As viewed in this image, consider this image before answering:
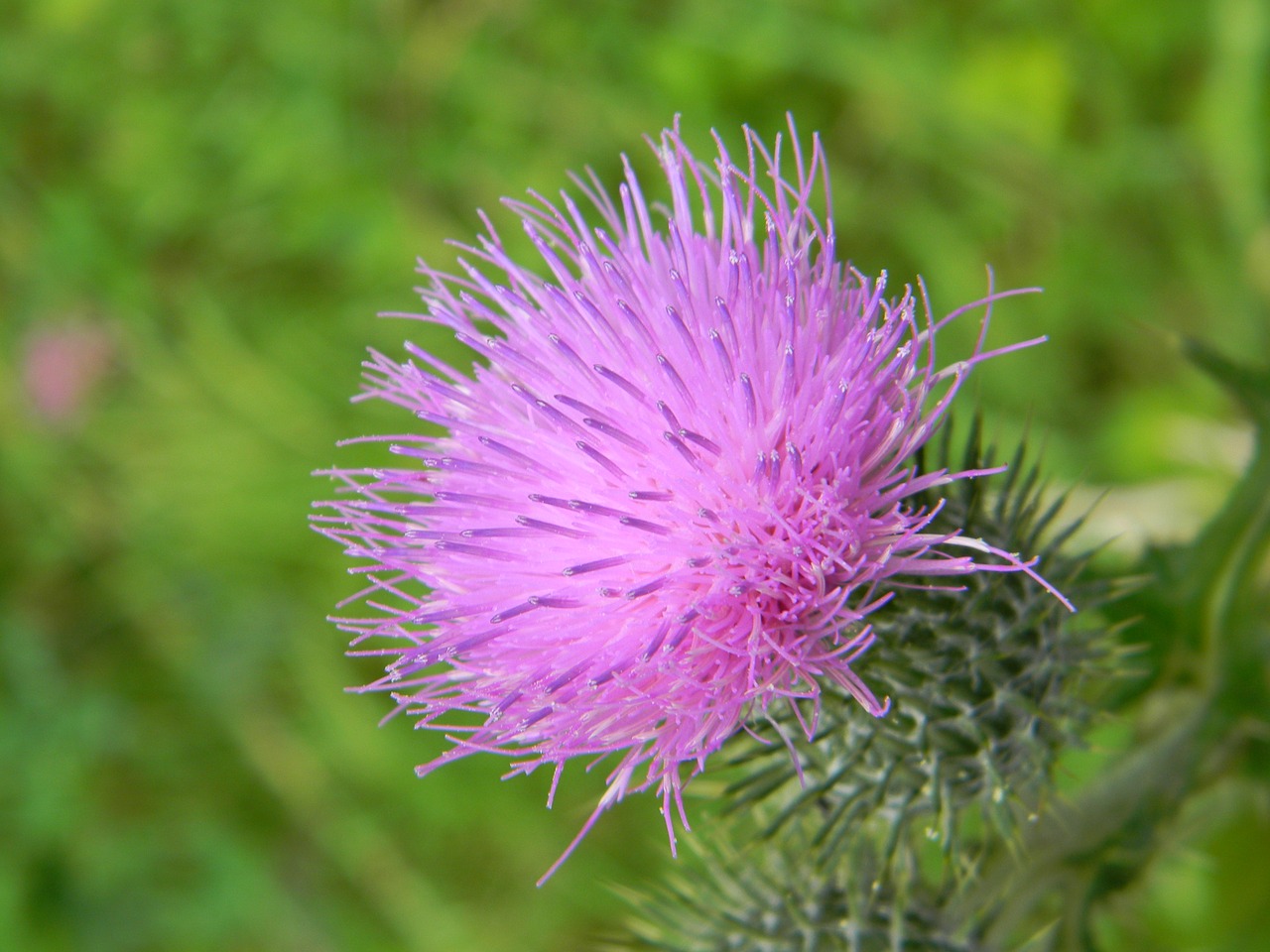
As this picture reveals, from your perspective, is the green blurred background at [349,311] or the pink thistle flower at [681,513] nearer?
the pink thistle flower at [681,513]

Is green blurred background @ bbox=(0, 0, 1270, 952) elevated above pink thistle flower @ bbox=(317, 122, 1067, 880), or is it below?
above

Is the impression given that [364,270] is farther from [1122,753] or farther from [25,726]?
[1122,753]

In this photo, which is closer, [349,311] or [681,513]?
[681,513]

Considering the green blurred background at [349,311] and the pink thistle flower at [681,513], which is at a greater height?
the green blurred background at [349,311]

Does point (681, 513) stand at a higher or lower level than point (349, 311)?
lower

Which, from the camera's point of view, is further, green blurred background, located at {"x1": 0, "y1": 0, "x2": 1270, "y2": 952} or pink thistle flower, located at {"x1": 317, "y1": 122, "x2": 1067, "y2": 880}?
green blurred background, located at {"x1": 0, "y1": 0, "x2": 1270, "y2": 952}

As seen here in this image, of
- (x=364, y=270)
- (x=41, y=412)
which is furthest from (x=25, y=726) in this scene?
(x=364, y=270)
